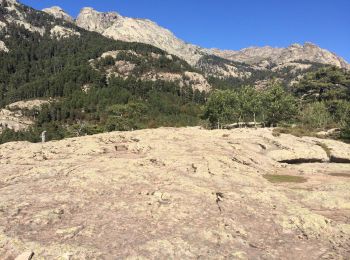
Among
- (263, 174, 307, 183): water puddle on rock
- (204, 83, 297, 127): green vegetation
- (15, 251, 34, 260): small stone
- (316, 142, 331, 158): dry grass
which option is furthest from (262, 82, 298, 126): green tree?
(15, 251, 34, 260): small stone

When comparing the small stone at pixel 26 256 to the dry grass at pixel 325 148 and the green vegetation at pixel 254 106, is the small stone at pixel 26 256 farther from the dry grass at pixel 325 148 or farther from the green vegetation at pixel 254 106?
the green vegetation at pixel 254 106

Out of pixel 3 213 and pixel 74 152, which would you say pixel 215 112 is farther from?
pixel 3 213

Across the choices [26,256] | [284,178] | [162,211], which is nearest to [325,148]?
[284,178]

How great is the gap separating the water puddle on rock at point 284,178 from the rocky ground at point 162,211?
0.64ft

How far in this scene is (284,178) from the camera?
→ 32469 mm

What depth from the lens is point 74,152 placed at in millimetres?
34281

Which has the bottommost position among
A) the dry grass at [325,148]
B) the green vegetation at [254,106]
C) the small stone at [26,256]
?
the small stone at [26,256]

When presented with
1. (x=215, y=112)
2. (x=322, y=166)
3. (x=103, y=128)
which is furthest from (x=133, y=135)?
(x=103, y=128)

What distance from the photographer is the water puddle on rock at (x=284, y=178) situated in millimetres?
30919

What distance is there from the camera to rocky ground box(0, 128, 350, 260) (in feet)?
50.3

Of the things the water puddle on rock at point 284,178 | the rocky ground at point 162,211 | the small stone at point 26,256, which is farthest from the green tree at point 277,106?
the small stone at point 26,256

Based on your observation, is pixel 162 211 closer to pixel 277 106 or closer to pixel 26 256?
pixel 26 256

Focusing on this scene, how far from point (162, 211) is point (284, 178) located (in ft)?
55.7

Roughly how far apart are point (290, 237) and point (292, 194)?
7.10m
